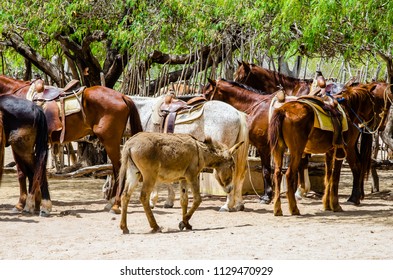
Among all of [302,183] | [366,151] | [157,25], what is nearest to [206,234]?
[302,183]

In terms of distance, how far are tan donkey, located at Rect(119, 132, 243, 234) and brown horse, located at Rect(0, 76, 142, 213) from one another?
258 cm

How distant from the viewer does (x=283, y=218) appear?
39.0 ft

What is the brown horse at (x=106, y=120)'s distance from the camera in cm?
1315

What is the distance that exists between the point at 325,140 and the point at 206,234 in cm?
332

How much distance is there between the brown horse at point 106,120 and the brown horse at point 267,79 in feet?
10.0

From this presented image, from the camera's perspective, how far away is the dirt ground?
28.7ft

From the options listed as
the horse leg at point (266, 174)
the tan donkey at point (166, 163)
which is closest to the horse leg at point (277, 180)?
the tan donkey at point (166, 163)

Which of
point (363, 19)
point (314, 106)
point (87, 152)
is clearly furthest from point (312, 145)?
point (87, 152)

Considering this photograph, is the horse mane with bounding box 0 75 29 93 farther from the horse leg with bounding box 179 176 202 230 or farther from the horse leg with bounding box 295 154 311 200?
the horse leg with bounding box 295 154 311 200

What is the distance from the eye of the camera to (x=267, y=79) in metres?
15.6

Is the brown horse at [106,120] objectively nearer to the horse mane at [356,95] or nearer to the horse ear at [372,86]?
the horse mane at [356,95]

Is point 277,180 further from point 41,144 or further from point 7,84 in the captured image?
point 7,84

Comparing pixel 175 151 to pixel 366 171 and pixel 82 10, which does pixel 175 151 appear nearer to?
pixel 366 171

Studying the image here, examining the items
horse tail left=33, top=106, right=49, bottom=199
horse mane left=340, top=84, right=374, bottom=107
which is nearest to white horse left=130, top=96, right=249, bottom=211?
horse mane left=340, top=84, right=374, bottom=107
